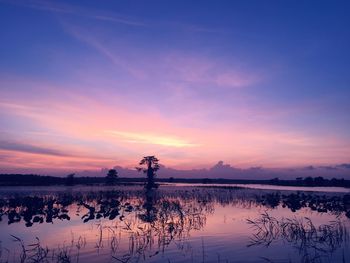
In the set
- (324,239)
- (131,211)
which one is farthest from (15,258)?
(131,211)

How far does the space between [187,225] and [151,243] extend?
17.6ft

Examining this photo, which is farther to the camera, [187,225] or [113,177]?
[113,177]

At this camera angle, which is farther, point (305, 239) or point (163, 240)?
point (305, 239)

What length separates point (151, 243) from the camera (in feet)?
54.0

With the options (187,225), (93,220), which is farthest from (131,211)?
(187,225)

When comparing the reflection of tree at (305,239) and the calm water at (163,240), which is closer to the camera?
the calm water at (163,240)

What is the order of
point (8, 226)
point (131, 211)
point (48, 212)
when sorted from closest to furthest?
1. point (8, 226)
2. point (48, 212)
3. point (131, 211)

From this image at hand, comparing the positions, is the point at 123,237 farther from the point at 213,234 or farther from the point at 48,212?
the point at 48,212

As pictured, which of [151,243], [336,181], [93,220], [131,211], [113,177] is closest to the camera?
[151,243]

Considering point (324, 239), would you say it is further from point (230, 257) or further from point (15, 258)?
point (15, 258)

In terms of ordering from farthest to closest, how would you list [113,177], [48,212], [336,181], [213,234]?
[336,181] → [113,177] → [48,212] → [213,234]

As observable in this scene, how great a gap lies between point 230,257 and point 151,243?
12.6ft

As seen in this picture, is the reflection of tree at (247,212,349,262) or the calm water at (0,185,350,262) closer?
the calm water at (0,185,350,262)

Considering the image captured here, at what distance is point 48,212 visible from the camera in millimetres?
26250
